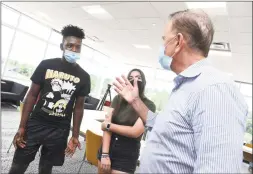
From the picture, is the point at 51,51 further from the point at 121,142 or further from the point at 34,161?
the point at 121,142

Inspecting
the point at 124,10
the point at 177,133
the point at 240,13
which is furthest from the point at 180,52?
the point at 124,10

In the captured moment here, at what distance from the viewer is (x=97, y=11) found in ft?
18.0

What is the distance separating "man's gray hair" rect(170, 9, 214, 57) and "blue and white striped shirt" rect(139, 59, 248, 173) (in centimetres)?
9

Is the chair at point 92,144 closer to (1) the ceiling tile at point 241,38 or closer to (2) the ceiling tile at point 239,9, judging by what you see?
(2) the ceiling tile at point 239,9

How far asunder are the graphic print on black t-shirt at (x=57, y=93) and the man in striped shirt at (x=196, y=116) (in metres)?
1.05

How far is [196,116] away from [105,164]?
4.04 ft

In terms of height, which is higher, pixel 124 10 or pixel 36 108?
pixel 124 10

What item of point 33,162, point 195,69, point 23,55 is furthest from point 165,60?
point 23,55

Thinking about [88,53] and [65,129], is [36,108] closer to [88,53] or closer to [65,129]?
[65,129]

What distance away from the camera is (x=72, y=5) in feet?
18.0

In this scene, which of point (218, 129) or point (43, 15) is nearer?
point (218, 129)

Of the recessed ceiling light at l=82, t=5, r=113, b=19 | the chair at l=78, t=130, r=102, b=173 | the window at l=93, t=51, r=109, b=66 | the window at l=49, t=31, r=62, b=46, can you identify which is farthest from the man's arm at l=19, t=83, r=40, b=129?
the window at l=93, t=51, r=109, b=66

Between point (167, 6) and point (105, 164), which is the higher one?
point (167, 6)

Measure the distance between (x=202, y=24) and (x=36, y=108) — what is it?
1.39 metres
